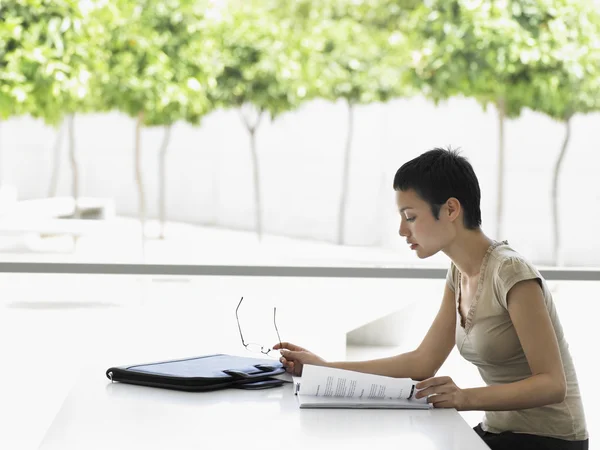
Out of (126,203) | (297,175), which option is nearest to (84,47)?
(126,203)

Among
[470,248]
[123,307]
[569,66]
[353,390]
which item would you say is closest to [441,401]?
[353,390]

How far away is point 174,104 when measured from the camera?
224 inches

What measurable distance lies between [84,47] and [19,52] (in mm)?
410

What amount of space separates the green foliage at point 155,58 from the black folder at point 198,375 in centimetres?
376

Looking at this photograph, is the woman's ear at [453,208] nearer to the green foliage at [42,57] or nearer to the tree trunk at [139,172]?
the green foliage at [42,57]

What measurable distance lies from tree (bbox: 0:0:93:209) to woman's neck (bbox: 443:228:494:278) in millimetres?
3816

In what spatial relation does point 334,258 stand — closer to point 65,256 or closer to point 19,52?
point 65,256

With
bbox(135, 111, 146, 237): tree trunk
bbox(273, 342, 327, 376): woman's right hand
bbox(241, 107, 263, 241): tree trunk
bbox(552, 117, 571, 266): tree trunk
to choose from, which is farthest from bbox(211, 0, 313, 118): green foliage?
bbox(273, 342, 327, 376): woman's right hand

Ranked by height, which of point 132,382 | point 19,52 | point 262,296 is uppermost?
point 19,52

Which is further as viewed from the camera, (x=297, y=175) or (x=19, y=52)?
(x=297, y=175)

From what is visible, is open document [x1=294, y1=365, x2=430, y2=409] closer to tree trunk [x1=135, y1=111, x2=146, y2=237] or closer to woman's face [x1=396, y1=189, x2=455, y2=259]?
woman's face [x1=396, y1=189, x2=455, y2=259]

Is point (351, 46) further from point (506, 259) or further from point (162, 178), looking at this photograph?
point (506, 259)

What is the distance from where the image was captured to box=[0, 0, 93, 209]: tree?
204 inches

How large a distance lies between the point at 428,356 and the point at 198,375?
0.62 metres
